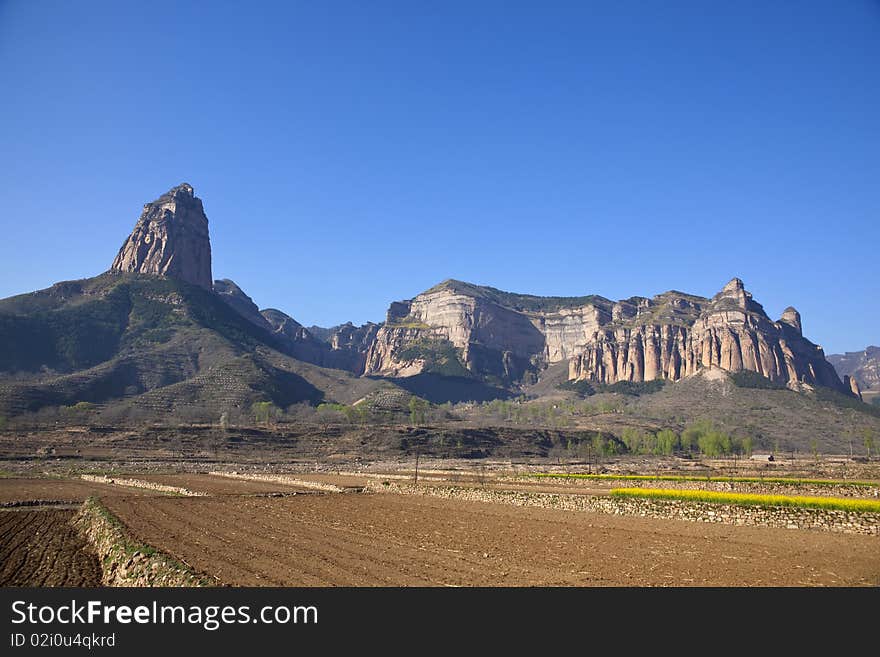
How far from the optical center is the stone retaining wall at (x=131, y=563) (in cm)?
1616

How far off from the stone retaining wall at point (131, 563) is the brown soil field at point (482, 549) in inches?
32.0

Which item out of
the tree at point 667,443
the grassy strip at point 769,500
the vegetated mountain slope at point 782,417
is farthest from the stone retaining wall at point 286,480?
the vegetated mountain slope at point 782,417

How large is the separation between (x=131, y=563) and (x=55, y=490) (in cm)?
3815

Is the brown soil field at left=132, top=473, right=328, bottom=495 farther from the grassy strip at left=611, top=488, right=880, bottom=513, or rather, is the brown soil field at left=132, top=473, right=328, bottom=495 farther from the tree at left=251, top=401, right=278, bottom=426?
the tree at left=251, top=401, right=278, bottom=426

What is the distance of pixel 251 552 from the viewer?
21000 millimetres

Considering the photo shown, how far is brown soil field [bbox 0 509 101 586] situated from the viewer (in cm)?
1798

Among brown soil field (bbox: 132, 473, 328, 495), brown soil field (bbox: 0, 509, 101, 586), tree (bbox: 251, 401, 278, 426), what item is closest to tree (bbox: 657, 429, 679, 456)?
tree (bbox: 251, 401, 278, 426)

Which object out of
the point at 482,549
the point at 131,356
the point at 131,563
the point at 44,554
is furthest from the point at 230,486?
the point at 131,356

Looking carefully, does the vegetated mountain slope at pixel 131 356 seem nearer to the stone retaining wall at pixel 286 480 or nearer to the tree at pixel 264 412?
the tree at pixel 264 412

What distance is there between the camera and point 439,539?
25578 mm

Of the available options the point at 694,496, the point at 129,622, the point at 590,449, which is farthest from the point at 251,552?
the point at 590,449

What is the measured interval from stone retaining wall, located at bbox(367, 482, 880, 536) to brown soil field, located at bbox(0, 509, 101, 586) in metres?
30.1

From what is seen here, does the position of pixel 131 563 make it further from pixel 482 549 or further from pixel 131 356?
pixel 131 356

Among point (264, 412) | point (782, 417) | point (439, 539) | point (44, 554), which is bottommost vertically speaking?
point (439, 539)
